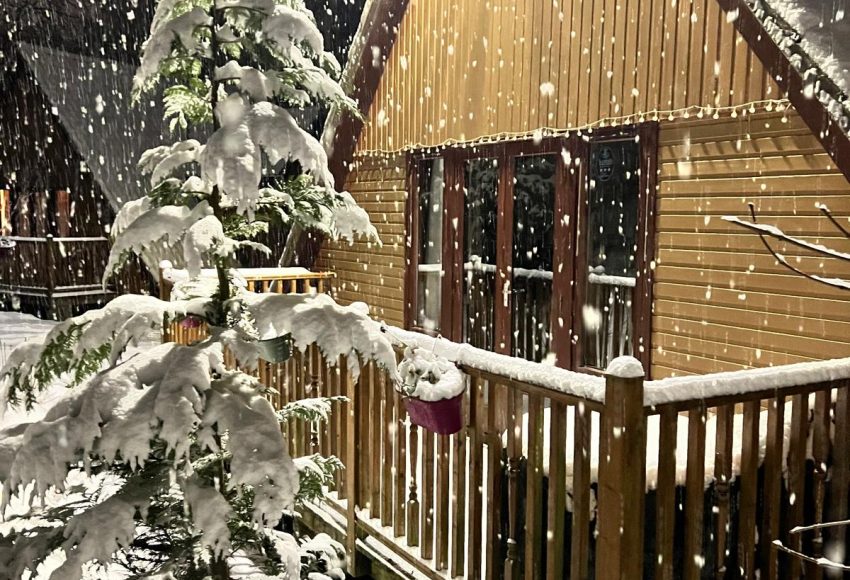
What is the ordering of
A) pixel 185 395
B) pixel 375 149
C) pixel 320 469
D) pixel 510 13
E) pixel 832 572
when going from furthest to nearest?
pixel 375 149
pixel 510 13
pixel 832 572
pixel 320 469
pixel 185 395

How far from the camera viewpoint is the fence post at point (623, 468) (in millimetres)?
3035

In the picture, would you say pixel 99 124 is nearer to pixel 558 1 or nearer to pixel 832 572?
pixel 558 1

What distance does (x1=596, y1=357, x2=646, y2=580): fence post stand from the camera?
3.04m

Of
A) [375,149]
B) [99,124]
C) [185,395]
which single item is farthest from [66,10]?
[185,395]

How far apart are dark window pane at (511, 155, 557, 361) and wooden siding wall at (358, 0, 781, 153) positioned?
64 cm

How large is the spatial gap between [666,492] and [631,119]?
3777 mm

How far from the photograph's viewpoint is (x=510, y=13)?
7.43 metres

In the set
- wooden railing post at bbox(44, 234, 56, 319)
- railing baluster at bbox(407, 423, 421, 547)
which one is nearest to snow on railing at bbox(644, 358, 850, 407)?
railing baluster at bbox(407, 423, 421, 547)

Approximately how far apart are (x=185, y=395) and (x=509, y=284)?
5.58 meters

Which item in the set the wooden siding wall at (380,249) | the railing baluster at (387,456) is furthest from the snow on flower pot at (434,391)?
the wooden siding wall at (380,249)

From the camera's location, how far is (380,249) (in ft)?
32.5

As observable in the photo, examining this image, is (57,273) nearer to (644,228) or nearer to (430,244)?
(430,244)

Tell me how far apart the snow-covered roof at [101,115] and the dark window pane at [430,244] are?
8393 millimetres

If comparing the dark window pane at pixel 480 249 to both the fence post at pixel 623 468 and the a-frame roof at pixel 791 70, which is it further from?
the fence post at pixel 623 468
